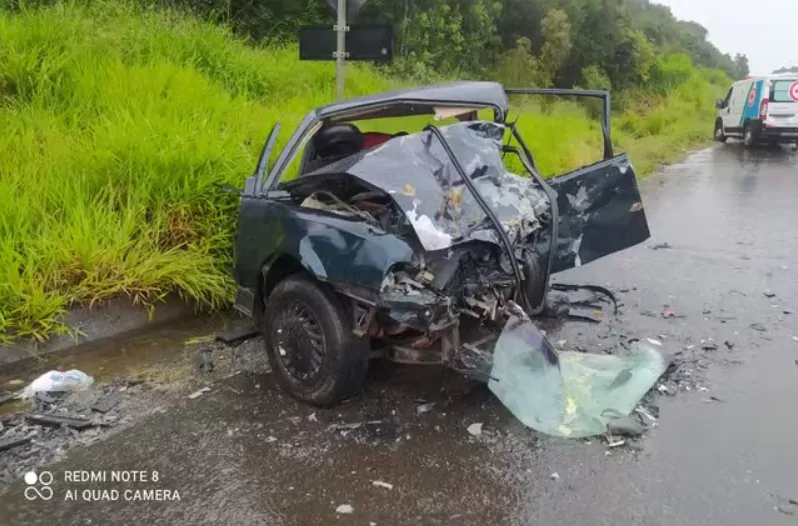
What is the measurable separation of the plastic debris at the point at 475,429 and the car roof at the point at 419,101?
1.93 metres

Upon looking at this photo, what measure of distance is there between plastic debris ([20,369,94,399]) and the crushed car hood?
1878mm

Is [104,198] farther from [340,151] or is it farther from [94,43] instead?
[94,43]

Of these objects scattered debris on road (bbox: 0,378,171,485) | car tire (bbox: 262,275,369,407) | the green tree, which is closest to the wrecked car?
car tire (bbox: 262,275,369,407)

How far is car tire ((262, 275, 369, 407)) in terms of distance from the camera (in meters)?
3.84

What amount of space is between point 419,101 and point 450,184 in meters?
0.65

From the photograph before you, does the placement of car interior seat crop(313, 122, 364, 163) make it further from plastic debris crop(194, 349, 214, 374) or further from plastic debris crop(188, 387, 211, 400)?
plastic debris crop(188, 387, 211, 400)

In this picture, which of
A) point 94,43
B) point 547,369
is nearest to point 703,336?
point 547,369

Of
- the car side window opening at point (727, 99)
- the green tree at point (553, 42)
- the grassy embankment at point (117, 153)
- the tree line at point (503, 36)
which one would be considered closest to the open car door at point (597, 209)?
Answer: the grassy embankment at point (117, 153)

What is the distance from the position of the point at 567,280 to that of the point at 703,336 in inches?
62.7

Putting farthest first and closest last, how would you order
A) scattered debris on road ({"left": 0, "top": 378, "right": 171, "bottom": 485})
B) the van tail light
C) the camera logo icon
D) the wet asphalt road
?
the van tail light
scattered debris on road ({"left": 0, "top": 378, "right": 171, "bottom": 485})
the camera logo icon
the wet asphalt road

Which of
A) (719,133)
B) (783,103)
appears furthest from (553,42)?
(783,103)

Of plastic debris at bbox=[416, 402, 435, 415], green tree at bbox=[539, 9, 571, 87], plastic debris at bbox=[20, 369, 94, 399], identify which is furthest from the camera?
green tree at bbox=[539, 9, 571, 87]

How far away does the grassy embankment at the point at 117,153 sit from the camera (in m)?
5.09

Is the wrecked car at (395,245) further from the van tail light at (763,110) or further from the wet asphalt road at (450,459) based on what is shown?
the van tail light at (763,110)
